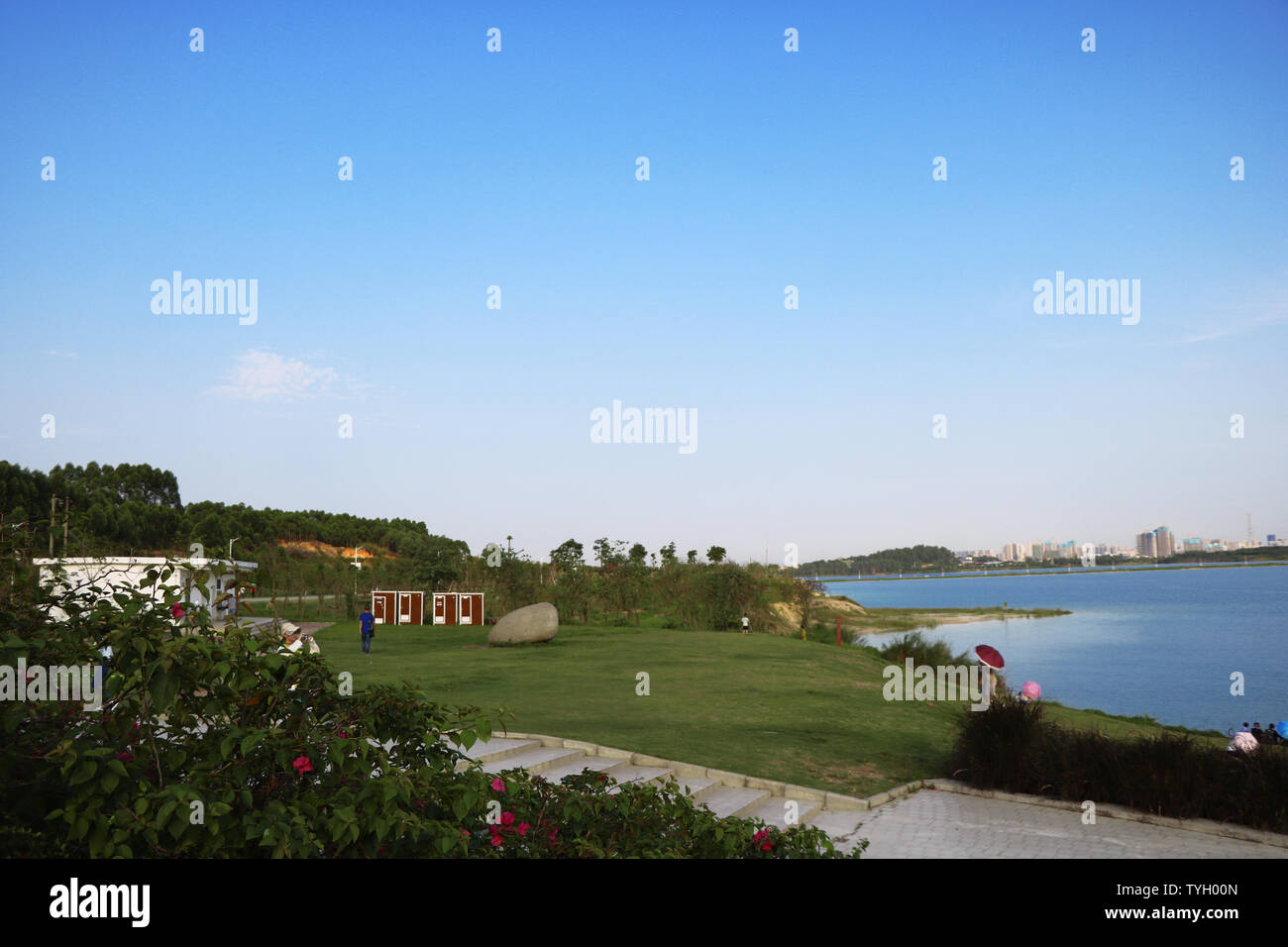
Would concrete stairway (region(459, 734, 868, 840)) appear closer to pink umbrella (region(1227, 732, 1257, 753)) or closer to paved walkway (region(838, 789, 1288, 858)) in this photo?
paved walkway (region(838, 789, 1288, 858))

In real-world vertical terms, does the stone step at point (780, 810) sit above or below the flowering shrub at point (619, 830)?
below

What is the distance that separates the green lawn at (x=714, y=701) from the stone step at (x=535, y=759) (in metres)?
0.62

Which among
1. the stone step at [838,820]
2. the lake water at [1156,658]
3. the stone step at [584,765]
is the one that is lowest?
the lake water at [1156,658]

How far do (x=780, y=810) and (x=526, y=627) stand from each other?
17.4 metres

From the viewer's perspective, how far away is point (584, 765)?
994 cm

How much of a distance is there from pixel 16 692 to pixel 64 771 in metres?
0.68

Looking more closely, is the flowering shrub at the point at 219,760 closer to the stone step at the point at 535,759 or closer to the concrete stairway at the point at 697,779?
the concrete stairway at the point at 697,779

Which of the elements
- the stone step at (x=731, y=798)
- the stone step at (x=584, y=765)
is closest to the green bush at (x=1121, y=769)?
the stone step at (x=731, y=798)

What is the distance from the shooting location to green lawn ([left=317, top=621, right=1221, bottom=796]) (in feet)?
35.4

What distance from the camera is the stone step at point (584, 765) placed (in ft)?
31.6

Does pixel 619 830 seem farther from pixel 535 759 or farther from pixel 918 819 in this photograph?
pixel 535 759

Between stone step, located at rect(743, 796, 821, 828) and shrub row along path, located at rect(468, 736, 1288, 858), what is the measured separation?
0.01 meters

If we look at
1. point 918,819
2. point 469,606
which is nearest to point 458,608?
point 469,606
